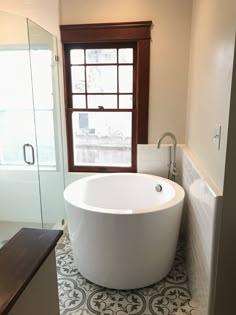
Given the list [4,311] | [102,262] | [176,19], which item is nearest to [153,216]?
[102,262]

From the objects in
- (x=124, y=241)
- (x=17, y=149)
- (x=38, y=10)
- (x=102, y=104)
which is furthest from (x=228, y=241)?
(x=38, y=10)

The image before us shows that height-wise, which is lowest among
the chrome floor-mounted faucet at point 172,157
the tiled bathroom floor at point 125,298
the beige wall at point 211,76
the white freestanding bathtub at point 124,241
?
the tiled bathroom floor at point 125,298

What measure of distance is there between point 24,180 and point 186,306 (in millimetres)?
2084

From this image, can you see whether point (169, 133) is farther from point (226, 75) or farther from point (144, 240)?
point (226, 75)

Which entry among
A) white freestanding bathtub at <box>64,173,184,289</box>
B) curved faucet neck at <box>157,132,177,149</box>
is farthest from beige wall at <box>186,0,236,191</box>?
white freestanding bathtub at <box>64,173,184,289</box>

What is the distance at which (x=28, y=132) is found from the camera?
9.80 feet

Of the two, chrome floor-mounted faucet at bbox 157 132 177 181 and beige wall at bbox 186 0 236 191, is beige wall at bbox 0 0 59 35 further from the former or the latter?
chrome floor-mounted faucet at bbox 157 132 177 181

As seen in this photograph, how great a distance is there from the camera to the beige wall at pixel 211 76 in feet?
4.39

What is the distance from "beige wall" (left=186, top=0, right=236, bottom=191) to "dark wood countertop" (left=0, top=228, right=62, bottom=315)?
0.93 meters

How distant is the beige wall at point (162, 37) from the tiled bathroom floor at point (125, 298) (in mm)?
1533

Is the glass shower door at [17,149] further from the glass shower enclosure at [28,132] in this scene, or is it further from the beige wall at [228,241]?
the beige wall at [228,241]

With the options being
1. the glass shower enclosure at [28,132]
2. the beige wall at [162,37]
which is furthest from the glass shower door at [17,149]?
the beige wall at [162,37]

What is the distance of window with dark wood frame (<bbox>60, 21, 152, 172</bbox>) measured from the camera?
2.71m

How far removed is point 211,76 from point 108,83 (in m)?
1.45
